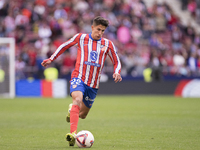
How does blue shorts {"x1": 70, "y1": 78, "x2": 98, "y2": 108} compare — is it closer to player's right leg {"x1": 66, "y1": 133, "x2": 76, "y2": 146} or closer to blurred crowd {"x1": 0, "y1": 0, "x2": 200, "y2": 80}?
player's right leg {"x1": 66, "y1": 133, "x2": 76, "y2": 146}

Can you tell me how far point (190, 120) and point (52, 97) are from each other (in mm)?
10941

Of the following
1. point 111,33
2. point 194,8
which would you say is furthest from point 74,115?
point 194,8

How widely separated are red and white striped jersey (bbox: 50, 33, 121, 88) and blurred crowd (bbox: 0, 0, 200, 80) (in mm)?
13199

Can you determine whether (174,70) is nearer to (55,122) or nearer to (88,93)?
(55,122)

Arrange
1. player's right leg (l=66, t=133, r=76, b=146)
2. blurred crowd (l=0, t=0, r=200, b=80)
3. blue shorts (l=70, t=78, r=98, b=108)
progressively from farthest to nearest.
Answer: blurred crowd (l=0, t=0, r=200, b=80), blue shorts (l=70, t=78, r=98, b=108), player's right leg (l=66, t=133, r=76, b=146)

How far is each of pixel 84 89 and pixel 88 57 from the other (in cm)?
56

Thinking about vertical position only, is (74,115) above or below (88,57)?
below

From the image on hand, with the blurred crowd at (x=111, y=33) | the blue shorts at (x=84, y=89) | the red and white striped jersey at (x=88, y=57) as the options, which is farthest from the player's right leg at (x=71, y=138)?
the blurred crowd at (x=111, y=33)

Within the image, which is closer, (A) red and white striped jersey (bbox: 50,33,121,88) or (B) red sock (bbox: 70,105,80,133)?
(B) red sock (bbox: 70,105,80,133)

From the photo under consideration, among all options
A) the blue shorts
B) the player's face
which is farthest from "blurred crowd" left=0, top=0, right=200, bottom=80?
the player's face

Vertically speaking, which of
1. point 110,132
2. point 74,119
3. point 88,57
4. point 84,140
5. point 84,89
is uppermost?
point 88,57

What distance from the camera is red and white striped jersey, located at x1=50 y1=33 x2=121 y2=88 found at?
686 centimetres

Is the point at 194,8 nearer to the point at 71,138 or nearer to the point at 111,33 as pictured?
the point at 111,33

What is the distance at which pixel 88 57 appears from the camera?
271 inches
